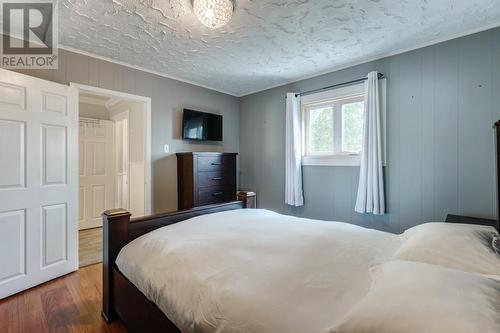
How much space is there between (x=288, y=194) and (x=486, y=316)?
281 cm

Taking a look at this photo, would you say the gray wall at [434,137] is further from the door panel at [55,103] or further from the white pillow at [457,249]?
the door panel at [55,103]

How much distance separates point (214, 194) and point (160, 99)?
1508 millimetres

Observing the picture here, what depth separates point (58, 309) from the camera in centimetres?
189

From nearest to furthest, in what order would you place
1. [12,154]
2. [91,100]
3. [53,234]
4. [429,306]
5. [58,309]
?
A: 1. [429,306]
2. [58,309]
3. [12,154]
4. [53,234]
5. [91,100]

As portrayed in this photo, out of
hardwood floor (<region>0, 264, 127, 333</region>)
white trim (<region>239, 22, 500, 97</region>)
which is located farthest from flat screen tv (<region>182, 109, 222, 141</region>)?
hardwood floor (<region>0, 264, 127, 333</region>)

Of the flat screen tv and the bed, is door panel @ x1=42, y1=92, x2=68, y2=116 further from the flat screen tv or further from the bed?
the bed

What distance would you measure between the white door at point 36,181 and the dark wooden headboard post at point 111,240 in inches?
43.1

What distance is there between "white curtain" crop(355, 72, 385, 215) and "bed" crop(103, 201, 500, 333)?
1042 millimetres

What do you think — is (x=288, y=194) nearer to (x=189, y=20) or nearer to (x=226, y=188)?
(x=226, y=188)

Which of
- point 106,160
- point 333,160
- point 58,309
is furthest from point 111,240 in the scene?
point 106,160

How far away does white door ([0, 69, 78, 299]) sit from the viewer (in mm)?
2037

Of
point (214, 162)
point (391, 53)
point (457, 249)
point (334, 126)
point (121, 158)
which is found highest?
point (391, 53)

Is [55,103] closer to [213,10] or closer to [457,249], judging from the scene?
[213,10]

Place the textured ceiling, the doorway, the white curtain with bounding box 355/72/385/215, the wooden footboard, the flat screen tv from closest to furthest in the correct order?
the wooden footboard, the textured ceiling, the white curtain with bounding box 355/72/385/215, the flat screen tv, the doorway
